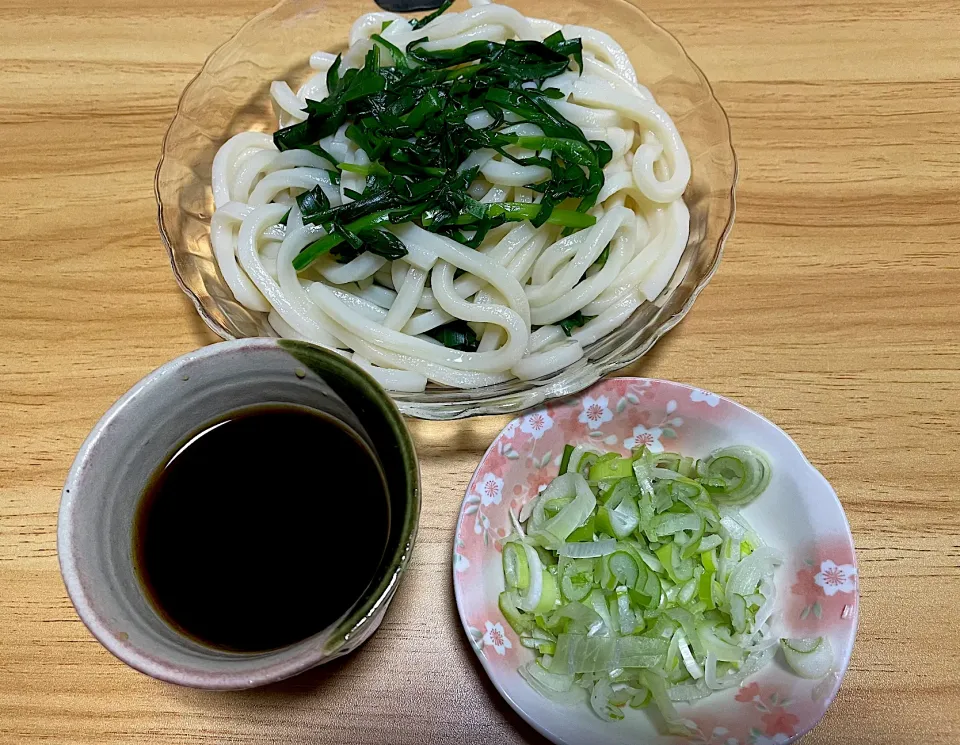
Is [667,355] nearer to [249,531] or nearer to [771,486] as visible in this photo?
[771,486]

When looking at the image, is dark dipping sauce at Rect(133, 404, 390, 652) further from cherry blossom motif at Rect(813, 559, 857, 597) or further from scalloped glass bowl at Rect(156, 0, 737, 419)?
cherry blossom motif at Rect(813, 559, 857, 597)

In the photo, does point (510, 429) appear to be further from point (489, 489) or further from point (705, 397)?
point (705, 397)

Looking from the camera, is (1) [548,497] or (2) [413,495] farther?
(1) [548,497]

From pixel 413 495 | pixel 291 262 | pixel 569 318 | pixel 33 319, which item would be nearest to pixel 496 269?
pixel 569 318

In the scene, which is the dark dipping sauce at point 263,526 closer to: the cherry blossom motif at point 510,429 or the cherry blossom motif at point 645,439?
the cherry blossom motif at point 510,429

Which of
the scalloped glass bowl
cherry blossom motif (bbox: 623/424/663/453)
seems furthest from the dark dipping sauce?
cherry blossom motif (bbox: 623/424/663/453)
